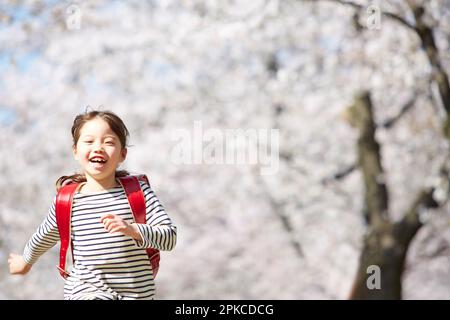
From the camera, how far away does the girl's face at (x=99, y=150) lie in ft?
7.37

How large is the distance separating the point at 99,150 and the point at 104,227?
21 cm

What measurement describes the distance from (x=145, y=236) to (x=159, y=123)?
8.23 m

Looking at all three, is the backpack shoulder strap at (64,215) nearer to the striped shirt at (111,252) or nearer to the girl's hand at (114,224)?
the striped shirt at (111,252)

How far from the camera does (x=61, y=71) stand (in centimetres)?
1008

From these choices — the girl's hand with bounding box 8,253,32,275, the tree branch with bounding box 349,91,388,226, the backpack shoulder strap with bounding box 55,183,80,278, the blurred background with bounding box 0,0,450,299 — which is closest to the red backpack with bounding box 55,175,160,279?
the backpack shoulder strap with bounding box 55,183,80,278

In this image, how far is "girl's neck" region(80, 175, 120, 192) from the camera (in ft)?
7.54

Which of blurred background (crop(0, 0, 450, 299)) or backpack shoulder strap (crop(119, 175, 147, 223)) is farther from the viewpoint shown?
blurred background (crop(0, 0, 450, 299))

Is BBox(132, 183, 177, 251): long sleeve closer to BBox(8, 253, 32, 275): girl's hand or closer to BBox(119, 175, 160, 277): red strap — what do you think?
BBox(119, 175, 160, 277): red strap

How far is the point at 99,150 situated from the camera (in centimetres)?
225

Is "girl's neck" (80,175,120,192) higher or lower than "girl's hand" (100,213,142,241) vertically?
higher

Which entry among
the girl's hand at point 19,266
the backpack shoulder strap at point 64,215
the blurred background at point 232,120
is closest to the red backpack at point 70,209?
the backpack shoulder strap at point 64,215

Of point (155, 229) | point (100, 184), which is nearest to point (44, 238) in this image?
point (100, 184)
